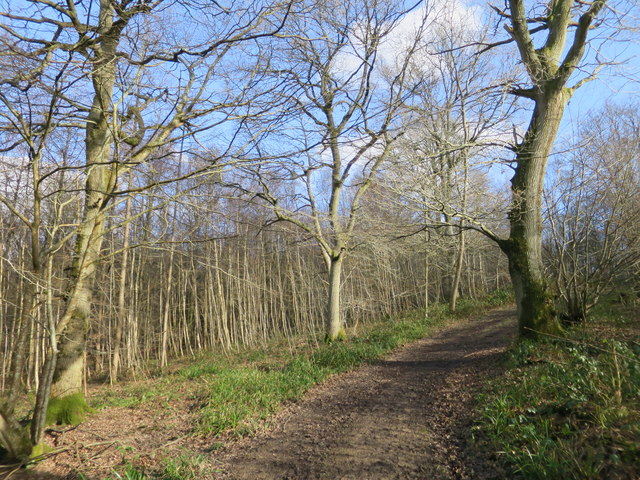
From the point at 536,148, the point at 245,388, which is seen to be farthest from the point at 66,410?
the point at 536,148

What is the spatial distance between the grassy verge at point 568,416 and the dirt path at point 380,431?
13.4 inches

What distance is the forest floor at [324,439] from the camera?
389 cm

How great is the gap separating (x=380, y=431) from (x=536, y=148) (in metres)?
5.79

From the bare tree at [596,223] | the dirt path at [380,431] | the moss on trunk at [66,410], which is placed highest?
the bare tree at [596,223]

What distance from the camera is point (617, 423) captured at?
10.6ft

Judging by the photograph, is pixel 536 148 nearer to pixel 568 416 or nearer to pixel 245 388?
pixel 568 416

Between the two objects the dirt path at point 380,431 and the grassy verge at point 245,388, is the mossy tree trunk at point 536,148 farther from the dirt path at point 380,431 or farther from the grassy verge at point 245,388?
the grassy verge at point 245,388

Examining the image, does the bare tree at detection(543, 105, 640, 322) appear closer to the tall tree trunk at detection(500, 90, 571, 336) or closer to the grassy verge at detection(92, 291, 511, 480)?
the tall tree trunk at detection(500, 90, 571, 336)

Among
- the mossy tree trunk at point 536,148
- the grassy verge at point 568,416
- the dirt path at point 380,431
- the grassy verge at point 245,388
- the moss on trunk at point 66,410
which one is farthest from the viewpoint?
the mossy tree trunk at point 536,148

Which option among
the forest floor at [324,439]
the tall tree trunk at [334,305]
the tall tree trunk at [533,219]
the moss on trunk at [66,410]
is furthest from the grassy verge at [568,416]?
the tall tree trunk at [334,305]

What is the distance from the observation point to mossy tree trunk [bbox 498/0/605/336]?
6.80 metres

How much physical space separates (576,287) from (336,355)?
5345 mm

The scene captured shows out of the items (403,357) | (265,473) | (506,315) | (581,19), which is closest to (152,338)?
(403,357)

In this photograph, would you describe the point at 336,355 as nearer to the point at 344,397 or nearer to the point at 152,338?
the point at 344,397
